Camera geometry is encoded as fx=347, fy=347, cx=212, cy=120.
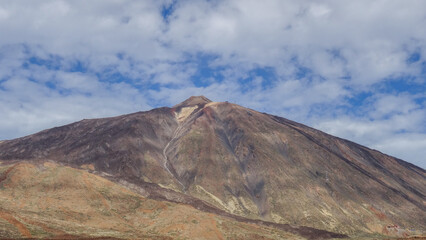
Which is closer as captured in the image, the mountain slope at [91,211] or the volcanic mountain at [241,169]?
the mountain slope at [91,211]

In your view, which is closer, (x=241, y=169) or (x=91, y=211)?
(x=91, y=211)

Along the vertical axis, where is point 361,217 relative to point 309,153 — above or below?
below

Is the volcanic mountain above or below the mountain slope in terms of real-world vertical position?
above

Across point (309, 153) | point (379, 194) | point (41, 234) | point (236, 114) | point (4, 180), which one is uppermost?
point (236, 114)

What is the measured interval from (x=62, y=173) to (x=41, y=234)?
3890cm

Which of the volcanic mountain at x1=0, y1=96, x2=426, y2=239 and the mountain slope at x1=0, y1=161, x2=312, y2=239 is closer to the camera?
the mountain slope at x1=0, y1=161, x2=312, y2=239

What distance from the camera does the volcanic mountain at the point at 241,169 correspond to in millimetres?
103438

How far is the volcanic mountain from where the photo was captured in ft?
339

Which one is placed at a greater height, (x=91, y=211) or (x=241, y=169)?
(x=241, y=169)

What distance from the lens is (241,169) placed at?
13900 cm

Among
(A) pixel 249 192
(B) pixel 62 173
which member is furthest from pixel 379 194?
(B) pixel 62 173

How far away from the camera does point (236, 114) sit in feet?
575

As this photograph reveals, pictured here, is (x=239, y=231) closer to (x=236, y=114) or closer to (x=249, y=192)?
(x=249, y=192)

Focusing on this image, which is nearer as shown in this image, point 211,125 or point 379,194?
point 379,194
